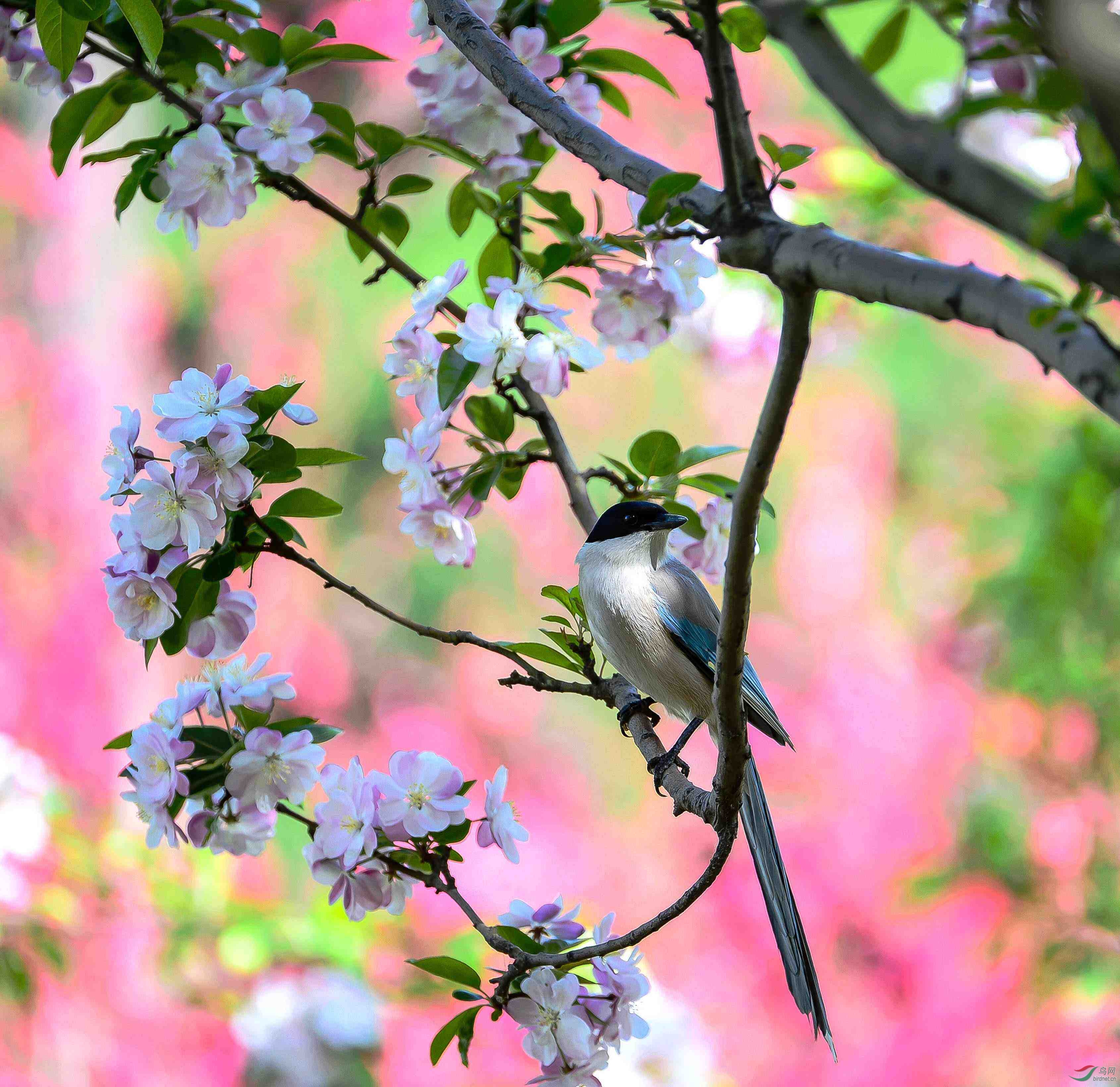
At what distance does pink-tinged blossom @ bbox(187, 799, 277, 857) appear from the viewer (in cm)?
88

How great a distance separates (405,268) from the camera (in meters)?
1.07

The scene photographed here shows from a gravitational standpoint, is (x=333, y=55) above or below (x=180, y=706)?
above

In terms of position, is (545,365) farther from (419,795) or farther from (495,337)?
(419,795)

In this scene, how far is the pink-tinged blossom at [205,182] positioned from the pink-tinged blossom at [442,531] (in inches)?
12.7

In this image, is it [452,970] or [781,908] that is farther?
[781,908]

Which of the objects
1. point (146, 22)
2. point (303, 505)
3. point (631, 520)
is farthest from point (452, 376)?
point (631, 520)

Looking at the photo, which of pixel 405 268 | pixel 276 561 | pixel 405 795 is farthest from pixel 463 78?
pixel 276 561

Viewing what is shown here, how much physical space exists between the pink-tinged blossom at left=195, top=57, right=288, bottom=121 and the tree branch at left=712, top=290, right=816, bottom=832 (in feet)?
2.11

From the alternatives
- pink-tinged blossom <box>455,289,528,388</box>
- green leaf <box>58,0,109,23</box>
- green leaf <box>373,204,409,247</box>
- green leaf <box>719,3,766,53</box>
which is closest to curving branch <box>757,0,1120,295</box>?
green leaf <box>719,3,766,53</box>

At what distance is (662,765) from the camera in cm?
112

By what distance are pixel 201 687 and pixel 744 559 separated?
0.53 meters

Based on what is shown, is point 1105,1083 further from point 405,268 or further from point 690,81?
point 690,81

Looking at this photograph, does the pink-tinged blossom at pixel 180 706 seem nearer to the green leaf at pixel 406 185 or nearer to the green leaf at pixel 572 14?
the green leaf at pixel 406 185

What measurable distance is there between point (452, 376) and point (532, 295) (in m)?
0.10
